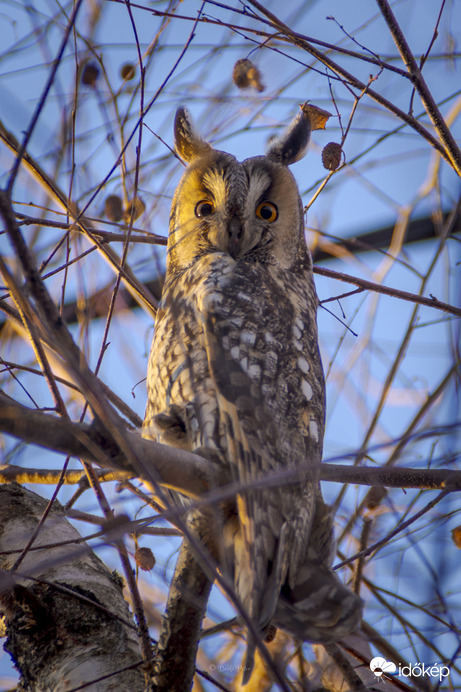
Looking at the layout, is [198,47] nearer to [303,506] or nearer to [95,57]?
[95,57]

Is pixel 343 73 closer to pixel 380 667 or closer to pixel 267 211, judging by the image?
pixel 267 211

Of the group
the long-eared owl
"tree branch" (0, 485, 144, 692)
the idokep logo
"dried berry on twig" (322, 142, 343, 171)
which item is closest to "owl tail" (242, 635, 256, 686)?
the long-eared owl

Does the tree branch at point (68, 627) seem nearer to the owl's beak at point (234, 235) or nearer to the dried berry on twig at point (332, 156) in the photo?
the owl's beak at point (234, 235)

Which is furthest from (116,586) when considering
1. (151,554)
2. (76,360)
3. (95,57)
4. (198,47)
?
(198,47)

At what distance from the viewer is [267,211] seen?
2.64 m

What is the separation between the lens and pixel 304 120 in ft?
9.11

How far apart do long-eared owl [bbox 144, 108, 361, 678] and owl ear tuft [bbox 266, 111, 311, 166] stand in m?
0.07

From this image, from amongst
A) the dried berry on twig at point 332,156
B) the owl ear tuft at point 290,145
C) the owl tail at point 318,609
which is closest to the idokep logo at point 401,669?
the owl tail at point 318,609

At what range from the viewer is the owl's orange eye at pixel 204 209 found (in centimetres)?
261

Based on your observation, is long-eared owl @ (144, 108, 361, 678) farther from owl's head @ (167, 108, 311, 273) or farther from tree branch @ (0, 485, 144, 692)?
tree branch @ (0, 485, 144, 692)

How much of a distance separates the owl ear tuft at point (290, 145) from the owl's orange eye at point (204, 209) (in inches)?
20.2

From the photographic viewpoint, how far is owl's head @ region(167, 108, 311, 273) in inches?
97.4

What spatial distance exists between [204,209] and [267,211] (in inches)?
10.8

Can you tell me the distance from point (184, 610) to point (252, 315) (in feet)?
3.17
